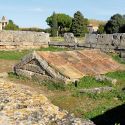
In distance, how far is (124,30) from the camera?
45.4m

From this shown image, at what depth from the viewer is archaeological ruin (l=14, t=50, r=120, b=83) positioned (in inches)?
486

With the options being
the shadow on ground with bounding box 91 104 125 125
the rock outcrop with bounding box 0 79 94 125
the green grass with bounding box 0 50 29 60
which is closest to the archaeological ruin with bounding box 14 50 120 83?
the shadow on ground with bounding box 91 104 125 125

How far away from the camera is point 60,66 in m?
12.7

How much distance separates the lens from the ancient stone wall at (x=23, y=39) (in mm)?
23156

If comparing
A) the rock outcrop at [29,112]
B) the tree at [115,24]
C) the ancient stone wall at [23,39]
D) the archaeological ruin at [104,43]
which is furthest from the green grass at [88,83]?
the tree at [115,24]

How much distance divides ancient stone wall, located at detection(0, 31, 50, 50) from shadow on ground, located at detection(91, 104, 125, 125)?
46.8 feet

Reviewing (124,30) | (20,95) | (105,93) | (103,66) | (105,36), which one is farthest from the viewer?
(124,30)

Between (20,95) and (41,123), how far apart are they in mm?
461

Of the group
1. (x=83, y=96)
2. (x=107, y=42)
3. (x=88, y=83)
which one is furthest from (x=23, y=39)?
(x=83, y=96)

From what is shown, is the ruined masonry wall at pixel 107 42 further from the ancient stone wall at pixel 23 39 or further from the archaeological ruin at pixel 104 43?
the ancient stone wall at pixel 23 39

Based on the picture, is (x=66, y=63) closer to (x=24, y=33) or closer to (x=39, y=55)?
(x=39, y=55)

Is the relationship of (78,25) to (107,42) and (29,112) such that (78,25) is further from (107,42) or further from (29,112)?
(29,112)

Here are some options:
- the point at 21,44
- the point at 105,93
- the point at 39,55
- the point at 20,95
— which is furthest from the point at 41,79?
the point at 21,44

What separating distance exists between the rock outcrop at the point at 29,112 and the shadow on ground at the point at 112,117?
5183 millimetres
